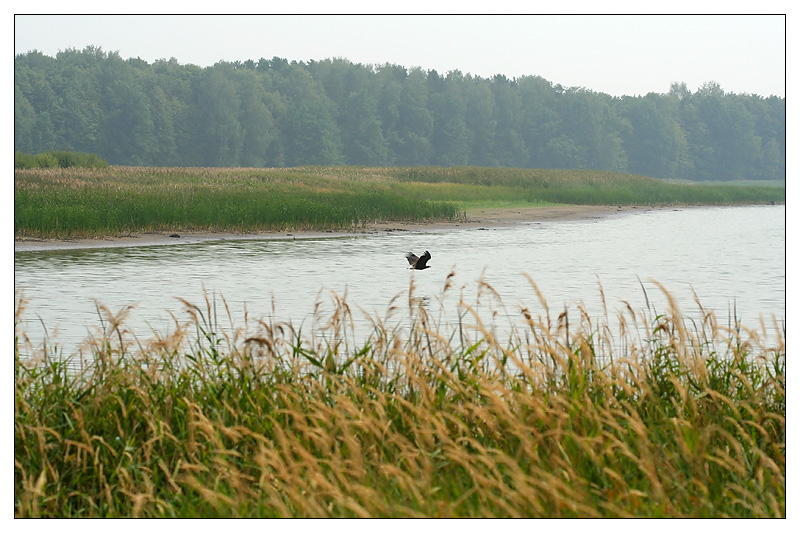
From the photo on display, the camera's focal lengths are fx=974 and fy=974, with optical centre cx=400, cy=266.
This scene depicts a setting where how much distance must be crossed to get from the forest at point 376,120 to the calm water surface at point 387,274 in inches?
2026

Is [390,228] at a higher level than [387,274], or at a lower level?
higher

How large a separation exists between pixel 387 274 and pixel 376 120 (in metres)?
65.3

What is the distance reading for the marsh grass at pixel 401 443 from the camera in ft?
14.3

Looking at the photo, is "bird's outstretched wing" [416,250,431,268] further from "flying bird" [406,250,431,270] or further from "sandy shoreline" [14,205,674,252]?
"sandy shoreline" [14,205,674,252]

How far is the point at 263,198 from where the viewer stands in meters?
32.2

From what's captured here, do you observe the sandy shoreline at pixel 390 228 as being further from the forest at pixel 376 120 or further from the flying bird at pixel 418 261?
the forest at pixel 376 120

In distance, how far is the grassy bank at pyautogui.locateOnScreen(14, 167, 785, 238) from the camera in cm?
2512

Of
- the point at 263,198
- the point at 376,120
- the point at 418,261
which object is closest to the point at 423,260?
the point at 418,261

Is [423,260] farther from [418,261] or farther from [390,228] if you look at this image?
[390,228]

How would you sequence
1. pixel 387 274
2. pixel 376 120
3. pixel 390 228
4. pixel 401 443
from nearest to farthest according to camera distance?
pixel 401 443, pixel 387 274, pixel 390 228, pixel 376 120

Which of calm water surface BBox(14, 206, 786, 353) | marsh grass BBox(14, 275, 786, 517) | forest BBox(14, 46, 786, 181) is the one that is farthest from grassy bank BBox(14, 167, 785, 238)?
forest BBox(14, 46, 786, 181)

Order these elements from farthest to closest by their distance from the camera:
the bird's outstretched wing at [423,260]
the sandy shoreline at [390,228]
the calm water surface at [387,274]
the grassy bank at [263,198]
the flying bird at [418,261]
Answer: the grassy bank at [263,198] < the sandy shoreline at [390,228] < the flying bird at [418,261] < the bird's outstretched wing at [423,260] < the calm water surface at [387,274]

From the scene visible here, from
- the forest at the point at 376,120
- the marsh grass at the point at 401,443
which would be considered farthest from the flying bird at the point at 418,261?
the forest at the point at 376,120

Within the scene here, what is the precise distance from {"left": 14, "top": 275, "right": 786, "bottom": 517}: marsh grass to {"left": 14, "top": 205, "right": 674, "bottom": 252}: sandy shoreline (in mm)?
16163
